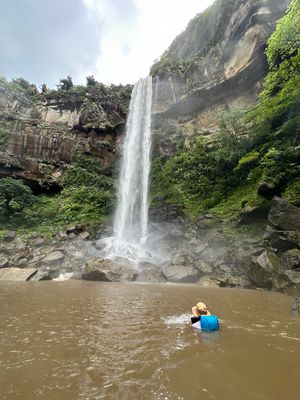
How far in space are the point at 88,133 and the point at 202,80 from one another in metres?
13.9

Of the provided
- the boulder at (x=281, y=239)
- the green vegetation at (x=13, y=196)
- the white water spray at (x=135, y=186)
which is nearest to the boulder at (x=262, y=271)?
the boulder at (x=281, y=239)

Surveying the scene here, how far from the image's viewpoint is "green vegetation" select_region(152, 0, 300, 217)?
16031 millimetres

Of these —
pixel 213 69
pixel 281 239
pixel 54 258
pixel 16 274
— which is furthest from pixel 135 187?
pixel 281 239

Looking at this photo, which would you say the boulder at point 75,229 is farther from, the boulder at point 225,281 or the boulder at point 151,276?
the boulder at point 225,281

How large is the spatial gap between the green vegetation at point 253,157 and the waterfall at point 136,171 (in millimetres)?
1386

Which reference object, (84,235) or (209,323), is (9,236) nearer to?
(84,235)

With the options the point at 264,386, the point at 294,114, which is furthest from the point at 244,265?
the point at 264,386

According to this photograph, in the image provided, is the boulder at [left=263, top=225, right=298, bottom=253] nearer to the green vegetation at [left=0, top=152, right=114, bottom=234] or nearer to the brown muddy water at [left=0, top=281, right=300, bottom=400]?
the brown muddy water at [left=0, top=281, right=300, bottom=400]

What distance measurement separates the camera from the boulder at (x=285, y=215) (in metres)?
12.9

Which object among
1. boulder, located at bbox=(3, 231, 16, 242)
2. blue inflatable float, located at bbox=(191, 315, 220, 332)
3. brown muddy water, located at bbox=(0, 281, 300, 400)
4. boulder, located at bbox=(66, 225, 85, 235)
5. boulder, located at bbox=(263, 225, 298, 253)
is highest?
boulder, located at bbox=(66, 225, 85, 235)

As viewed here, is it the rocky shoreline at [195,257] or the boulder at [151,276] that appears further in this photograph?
the boulder at [151,276]

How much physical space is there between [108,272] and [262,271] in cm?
754

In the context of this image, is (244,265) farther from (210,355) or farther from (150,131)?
(150,131)

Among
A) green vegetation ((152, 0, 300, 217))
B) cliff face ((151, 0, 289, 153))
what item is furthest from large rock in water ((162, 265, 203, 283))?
cliff face ((151, 0, 289, 153))
